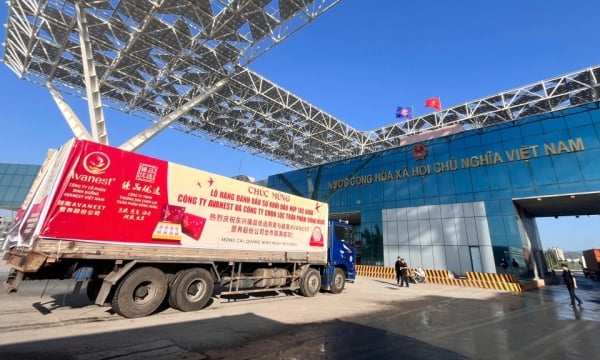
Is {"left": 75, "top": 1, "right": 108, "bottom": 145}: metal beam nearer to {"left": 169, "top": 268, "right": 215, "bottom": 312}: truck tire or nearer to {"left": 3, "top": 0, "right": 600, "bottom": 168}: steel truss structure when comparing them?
{"left": 3, "top": 0, "right": 600, "bottom": 168}: steel truss structure

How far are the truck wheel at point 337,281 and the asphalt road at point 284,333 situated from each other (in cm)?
362

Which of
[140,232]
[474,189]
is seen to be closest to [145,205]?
[140,232]

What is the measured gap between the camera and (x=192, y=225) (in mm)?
8867

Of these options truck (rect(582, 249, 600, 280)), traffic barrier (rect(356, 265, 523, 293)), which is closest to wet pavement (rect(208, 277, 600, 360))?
traffic barrier (rect(356, 265, 523, 293))

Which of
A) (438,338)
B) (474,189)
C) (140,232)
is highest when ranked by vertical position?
(474,189)

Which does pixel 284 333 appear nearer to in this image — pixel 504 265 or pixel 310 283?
pixel 310 283

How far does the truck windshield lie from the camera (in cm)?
1490

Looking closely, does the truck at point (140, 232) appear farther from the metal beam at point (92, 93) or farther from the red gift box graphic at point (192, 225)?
the metal beam at point (92, 93)

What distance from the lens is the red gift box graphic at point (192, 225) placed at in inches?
342

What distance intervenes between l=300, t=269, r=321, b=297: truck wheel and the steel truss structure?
54.3 ft

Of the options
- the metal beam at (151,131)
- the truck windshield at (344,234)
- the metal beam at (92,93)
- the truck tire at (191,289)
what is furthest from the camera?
the metal beam at (151,131)

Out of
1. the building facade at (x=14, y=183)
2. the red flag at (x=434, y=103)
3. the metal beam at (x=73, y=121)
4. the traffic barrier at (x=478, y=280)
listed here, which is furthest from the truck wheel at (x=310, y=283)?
the building facade at (x=14, y=183)

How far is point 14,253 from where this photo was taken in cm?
716

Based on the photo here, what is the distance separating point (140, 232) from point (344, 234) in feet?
33.9
